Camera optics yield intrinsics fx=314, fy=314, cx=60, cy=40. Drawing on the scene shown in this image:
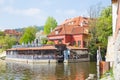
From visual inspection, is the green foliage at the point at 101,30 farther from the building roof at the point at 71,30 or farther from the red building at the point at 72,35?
the building roof at the point at 71,30

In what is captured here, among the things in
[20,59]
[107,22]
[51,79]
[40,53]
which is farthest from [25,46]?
[51,79]

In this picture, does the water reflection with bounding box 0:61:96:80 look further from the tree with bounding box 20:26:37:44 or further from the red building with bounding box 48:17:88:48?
the tree with bounding box 20:26:37:44

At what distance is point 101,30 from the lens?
67.6 metres

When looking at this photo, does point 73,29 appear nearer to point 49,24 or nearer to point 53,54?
point 53,54

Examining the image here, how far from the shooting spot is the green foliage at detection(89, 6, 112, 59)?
217ft

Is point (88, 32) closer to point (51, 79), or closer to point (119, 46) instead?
point (51, 79)

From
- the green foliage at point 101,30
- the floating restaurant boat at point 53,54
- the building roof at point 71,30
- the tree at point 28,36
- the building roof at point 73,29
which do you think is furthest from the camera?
the tree at point 28,36

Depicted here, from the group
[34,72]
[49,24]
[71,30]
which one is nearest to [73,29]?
[71,30]

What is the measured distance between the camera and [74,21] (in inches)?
3629

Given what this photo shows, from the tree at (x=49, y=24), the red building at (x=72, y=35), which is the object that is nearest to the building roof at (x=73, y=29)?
the red building at (x=72, y=35)

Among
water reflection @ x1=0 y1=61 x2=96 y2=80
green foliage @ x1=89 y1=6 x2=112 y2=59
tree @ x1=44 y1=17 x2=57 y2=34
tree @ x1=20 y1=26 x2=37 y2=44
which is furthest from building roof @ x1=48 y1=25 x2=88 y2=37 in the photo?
tree @ x1=44 y1=17 x2=57 y2=34

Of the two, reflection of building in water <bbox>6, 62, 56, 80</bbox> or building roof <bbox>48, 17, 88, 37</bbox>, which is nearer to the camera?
reflection of building in water <bbox>6, 62, 56, 80</bbox>

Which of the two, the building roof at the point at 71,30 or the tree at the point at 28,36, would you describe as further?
the tree at the point at 28,36

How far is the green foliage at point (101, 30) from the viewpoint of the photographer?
217ft
